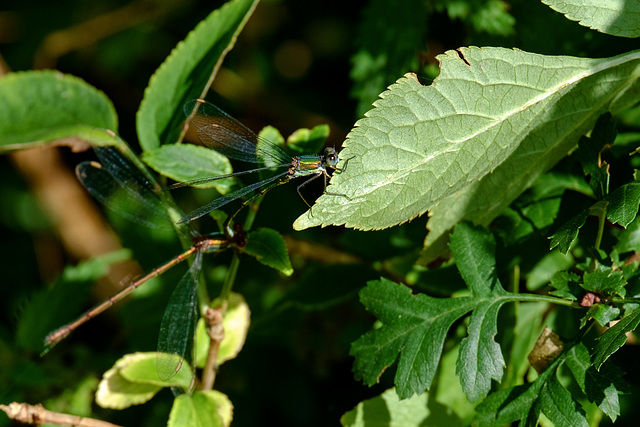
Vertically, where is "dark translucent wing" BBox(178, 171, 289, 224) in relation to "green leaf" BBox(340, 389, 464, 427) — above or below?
above

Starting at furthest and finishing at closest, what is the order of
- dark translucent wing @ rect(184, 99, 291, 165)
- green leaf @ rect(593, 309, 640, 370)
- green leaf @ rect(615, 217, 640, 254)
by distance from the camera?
dark translucent wing @ rect(184, 99, 291, 165)
green leaf @ rect(615, 217, 640, 254)
green leaf @ rect(593, 309, 640, 370)

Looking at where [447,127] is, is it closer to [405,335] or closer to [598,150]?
[598,150]

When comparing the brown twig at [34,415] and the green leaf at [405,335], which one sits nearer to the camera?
the green leaf at [405,335]

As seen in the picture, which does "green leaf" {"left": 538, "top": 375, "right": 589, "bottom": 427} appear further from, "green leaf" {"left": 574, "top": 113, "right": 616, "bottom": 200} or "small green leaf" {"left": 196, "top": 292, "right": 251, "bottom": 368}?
"small green leaf" {"left": 196, "top": 292, "right": 251, "bottom": 368}

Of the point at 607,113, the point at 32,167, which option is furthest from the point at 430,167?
the point at 32,167

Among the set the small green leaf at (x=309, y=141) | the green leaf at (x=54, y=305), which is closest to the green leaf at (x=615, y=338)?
the small green leaf at (x=309, y=141)

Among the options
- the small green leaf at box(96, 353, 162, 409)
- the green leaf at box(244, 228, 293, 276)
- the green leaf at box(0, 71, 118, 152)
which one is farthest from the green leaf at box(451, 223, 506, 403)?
the green leaf at box(0, 71, 118, 152)

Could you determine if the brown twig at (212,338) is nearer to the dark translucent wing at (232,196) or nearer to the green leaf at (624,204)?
the dark translucent wing at (232,196)
